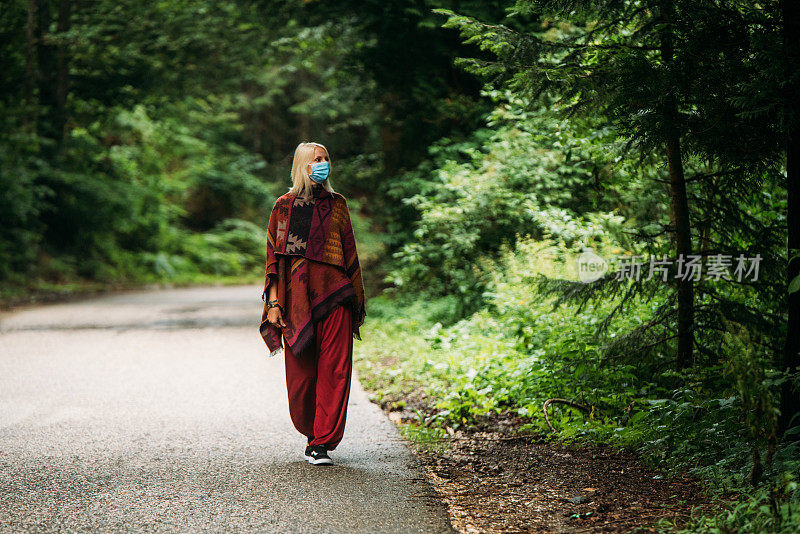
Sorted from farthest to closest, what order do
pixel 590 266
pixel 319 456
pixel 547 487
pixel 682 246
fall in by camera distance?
pixel 590 266, pixel 682 246, pixel 319 456, pixel 547 487

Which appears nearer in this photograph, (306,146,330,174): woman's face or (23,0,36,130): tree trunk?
(306,146,330,174): woman's face

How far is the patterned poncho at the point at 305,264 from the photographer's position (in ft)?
16.7

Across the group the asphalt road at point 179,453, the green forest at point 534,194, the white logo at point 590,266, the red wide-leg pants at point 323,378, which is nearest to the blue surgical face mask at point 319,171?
the red wide-leg pants at point 323,378

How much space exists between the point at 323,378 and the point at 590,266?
3337 millimetres

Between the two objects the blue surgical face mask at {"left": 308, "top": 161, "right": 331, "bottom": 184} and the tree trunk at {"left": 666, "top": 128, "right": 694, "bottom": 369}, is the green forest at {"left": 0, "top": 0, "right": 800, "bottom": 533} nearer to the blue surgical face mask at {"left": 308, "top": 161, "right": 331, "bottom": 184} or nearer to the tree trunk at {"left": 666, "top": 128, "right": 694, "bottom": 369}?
the tree trunk at {"left": 666, "top": 128, "right": 694, "bottom": 369}

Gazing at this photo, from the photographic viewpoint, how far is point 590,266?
23.5 feet

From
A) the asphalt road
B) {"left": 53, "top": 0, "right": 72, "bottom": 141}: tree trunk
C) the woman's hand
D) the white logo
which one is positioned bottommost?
the asphalt road

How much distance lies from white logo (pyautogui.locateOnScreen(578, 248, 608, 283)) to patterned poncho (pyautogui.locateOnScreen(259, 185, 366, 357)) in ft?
8.85

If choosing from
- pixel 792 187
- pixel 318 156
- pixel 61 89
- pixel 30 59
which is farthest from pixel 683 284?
pixel 61 89

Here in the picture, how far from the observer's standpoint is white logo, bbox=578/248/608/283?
6.84 m

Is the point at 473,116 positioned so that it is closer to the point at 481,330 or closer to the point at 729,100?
the point at 481,330

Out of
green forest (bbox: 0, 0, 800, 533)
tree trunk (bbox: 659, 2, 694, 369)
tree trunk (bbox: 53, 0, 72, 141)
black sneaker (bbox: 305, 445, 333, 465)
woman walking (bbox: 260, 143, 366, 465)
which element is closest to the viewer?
green forest (bbox: 0, 0, 800, 533)

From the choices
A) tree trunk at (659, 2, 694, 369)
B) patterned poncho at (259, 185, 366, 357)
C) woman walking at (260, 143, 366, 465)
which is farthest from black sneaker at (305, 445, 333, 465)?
tree trunk at (659, 2, 694, 369)

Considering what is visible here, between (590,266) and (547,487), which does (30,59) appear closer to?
(590,266)
